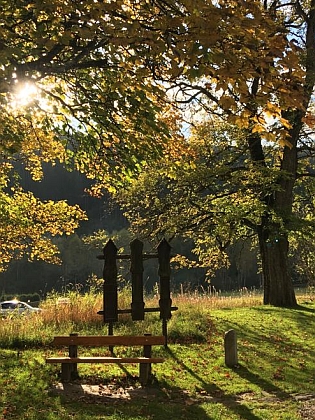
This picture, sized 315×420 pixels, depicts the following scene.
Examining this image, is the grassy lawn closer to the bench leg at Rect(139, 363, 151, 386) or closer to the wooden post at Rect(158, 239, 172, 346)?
the bench leg at Rect(139, 363, 151, 386)

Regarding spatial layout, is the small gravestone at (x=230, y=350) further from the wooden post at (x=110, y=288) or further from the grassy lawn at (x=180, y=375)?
the wooden post at (x=110, y=288)

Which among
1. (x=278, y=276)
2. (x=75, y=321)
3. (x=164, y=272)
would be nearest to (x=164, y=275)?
(x=164, y=272)

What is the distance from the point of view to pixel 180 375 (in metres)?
7.96

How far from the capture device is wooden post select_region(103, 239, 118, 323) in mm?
9273

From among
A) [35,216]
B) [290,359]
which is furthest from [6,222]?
[290,359]

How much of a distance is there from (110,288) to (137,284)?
0.54 m

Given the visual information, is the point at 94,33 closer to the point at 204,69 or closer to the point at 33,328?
the point at 204,69

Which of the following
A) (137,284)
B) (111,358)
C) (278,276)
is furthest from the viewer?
(278,276)

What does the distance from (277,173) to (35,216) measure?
7.49 meters

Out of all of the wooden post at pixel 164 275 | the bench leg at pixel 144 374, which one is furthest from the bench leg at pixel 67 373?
the wooden post at pixel 164 275

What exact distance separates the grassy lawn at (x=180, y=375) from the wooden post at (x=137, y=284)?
0.84 metres

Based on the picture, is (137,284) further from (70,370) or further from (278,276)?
(278,276)

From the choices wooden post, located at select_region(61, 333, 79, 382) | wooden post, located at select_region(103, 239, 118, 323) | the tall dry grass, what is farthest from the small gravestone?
wooden post, located at select_region(61, 333, 79, 382)

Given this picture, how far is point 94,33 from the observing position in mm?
4734
